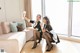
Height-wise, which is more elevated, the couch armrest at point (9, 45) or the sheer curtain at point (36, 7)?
the sheer curtain at point (36, 7)

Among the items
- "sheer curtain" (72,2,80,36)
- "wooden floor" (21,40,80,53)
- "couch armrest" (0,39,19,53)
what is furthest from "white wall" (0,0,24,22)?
"couch armrest" (0,39,19,53)

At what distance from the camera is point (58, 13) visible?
18.4 ft

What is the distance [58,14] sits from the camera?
221 inches

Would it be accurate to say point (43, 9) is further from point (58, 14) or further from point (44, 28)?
point (44, 28)

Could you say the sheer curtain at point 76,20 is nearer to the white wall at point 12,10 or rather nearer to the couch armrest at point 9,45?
the white wall at point 12,10

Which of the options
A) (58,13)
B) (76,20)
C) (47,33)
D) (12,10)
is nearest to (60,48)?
(47,33)

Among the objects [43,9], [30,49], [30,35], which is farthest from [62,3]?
[30,49]

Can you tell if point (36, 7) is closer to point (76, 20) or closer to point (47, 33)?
point (76, 20)

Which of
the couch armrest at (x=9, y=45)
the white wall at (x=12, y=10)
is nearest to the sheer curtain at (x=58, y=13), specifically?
the white wall at (x=12, y=10)

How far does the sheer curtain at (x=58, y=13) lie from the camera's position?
5.44 metres

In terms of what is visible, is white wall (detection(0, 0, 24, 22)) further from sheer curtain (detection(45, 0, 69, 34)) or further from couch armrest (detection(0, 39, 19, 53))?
couch armrest (detection(0, 39, 19, 53))

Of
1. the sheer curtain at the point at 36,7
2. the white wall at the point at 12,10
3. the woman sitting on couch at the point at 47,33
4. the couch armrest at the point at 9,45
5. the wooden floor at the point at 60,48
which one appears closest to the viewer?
the couch armrest at the point at 9,45

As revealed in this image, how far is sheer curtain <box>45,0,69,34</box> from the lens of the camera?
17.9 feet

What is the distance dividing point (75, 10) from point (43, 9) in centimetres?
126
